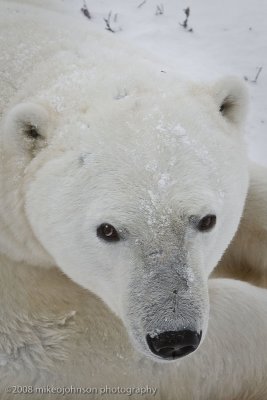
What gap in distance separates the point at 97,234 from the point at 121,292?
0.20 meters

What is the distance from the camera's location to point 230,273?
3186 millimetres

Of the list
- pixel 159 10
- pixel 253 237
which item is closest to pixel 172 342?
pixel 253 237

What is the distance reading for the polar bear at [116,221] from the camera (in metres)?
2.02

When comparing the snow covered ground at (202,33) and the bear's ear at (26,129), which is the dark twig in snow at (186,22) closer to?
the snow covered ground at (202,33)

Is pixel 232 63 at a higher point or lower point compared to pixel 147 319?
lower

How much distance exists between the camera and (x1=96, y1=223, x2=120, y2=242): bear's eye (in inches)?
81.3

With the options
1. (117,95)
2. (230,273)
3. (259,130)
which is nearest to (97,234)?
→ (117,95)

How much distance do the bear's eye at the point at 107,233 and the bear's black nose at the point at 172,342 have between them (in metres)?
0.32

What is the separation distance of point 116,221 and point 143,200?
0.34 ft

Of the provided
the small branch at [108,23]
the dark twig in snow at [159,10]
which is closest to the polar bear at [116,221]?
the small branch at [108,23]

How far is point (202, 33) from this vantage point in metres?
4.97

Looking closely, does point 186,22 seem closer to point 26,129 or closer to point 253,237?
point 253,237

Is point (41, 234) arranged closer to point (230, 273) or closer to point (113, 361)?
point (113, 361)

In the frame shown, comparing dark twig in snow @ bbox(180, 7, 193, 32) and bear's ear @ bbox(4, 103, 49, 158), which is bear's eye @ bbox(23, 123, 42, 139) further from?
dark twig in snow @ bbox(180, 7, 193, 32)
